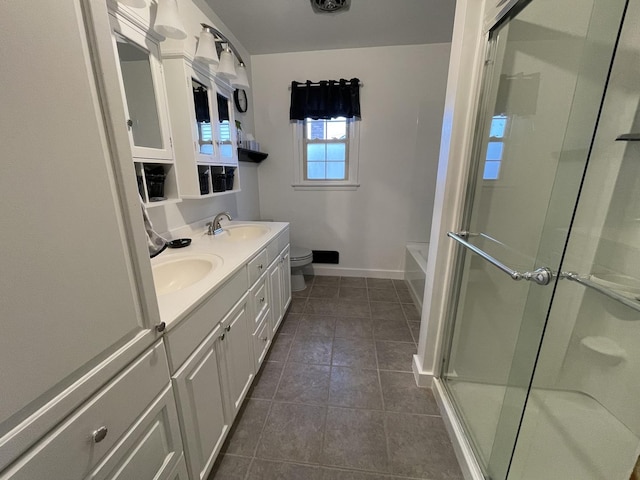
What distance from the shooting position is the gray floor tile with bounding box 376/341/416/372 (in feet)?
6.01

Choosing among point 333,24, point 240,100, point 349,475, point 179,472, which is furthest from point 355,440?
point 333,24

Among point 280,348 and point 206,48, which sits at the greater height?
point 206,48

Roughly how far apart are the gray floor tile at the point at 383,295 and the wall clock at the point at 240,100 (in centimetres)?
229

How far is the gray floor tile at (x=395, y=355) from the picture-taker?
1833 mm

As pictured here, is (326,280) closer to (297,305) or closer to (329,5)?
(297,305)

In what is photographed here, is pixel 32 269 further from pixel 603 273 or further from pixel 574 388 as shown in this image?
pixel 574 388

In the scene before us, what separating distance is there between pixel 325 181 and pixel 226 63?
1568mm

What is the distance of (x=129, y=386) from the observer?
67 cm

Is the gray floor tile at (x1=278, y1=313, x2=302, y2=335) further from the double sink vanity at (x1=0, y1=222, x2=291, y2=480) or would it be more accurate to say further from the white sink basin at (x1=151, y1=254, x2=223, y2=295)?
the white sink basin at (x1=151, y1=254, x2=223, y2=295)

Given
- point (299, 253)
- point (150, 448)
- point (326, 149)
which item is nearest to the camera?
point (150, 448)

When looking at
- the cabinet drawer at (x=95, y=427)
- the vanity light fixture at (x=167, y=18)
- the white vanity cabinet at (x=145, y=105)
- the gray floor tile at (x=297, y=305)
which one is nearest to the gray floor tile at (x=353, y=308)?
the gray floor tile at (x=297, y=305)

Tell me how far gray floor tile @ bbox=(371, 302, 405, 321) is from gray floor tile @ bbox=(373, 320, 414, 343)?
0.21 ft

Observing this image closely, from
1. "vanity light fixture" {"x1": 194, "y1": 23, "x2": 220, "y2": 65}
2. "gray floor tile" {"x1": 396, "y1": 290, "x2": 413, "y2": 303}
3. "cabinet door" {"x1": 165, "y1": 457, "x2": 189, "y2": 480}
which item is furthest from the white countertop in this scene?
"gray floor tile" {"x1": 396, "y1": 290, "x2": 413, "y2": 303}

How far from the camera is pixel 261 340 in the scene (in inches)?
67.4
